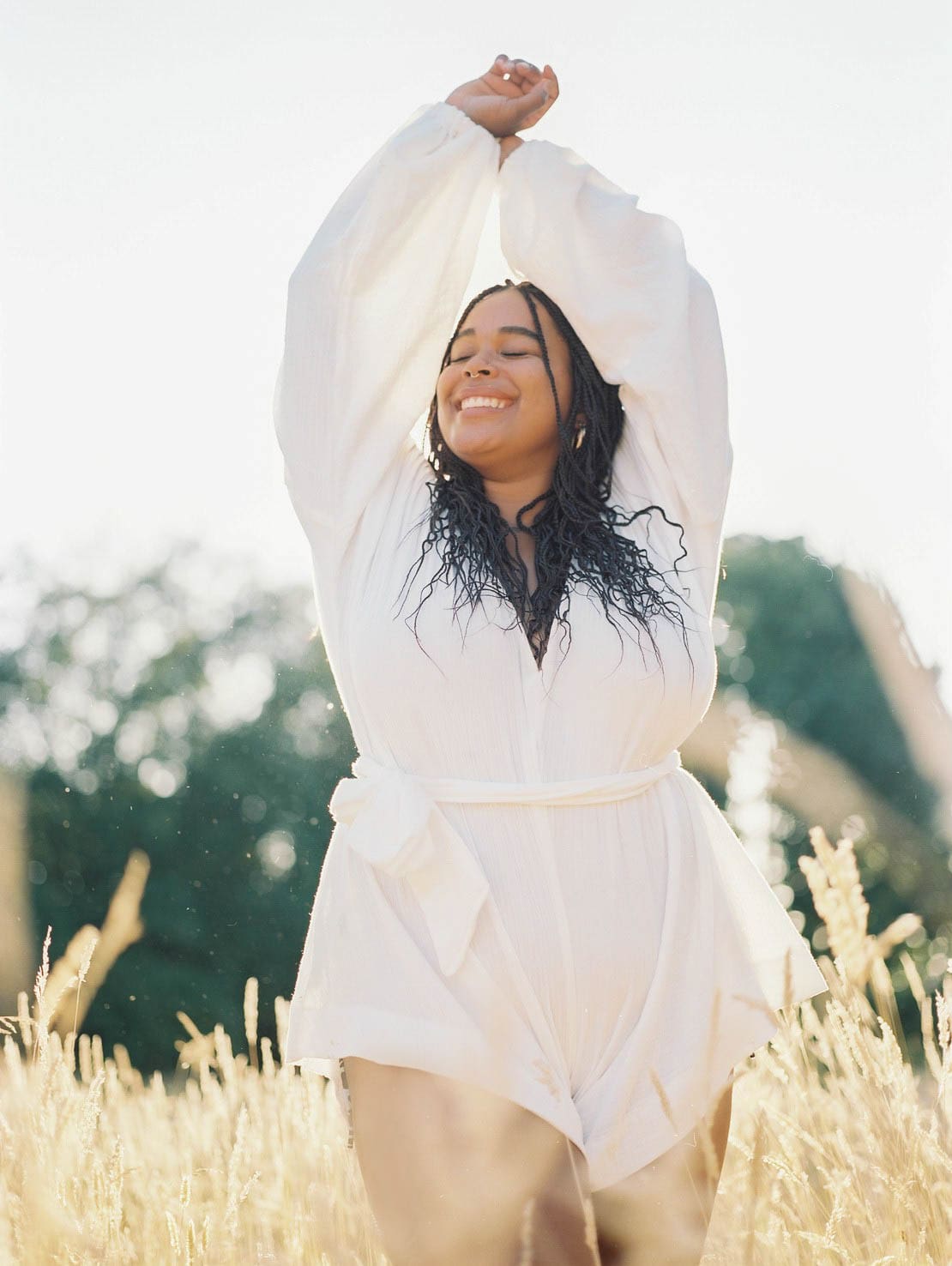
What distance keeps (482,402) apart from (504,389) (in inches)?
2.3

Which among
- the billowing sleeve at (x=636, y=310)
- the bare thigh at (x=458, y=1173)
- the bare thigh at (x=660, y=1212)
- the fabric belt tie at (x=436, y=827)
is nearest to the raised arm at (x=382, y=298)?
the billowing sleeve at (x=636, y=310)

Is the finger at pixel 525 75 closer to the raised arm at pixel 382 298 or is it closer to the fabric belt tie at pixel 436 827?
the raised arm at pixel 382 298

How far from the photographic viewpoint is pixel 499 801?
7.89 ft

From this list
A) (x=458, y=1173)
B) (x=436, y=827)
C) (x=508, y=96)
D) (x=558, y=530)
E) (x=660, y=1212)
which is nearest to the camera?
(x=458, y=1173)

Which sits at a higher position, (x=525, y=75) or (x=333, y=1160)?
(x=525, y=75)

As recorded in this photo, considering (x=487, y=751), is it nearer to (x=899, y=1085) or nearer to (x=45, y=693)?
(x=899, y=1085)

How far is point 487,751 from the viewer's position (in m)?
2.43

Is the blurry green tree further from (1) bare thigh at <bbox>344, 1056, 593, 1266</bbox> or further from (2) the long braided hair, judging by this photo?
(1) bare thigh at <bbox>344, 1056, 593, 1266</bbox>

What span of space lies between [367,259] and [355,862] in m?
1.21

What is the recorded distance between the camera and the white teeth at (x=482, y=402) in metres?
2.85

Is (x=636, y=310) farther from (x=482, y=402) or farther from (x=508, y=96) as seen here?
(x=508, y=96)

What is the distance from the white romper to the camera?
7.58ft

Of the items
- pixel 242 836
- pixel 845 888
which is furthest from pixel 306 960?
pixel 242 836

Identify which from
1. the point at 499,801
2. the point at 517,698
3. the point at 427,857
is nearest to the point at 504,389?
the point at 517,698
